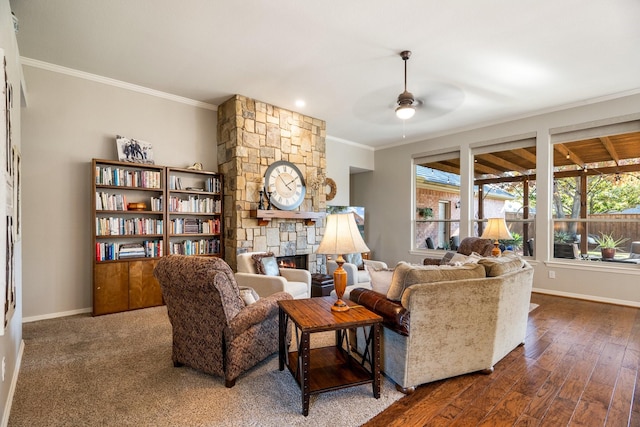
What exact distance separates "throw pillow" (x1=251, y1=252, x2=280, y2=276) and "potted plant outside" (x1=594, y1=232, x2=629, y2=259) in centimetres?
482

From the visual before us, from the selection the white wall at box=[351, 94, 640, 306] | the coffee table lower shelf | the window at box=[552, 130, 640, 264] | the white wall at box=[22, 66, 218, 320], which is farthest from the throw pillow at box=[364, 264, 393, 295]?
the window at box=[552, 130, 640, 264]

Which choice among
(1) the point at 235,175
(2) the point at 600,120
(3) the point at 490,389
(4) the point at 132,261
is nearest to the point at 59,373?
(4) the point at 132,261

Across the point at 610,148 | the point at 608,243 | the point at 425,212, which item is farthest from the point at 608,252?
the point at 425,212

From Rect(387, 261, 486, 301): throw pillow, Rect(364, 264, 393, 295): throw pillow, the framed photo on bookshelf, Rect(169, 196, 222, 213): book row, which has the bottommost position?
Rect(364, 264, 393, 295): throw pillow

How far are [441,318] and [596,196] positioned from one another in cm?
439

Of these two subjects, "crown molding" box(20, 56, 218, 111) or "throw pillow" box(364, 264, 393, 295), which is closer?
"throw pillow" box(364, 264, 393, 295)

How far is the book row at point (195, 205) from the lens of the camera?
444 cm

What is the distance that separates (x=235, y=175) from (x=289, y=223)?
1.22 meters

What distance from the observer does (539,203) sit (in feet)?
17.0

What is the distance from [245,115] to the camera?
4.69 meters

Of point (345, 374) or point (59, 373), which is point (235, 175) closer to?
point (59, 373)

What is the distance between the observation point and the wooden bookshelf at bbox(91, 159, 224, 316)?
12.8 feet

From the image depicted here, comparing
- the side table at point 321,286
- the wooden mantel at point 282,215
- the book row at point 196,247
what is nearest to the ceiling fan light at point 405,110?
the wooden mantel at point 282,215

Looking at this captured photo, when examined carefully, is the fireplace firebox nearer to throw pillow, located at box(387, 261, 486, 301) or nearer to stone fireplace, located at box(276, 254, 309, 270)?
stone fireplace, located at box(276, 254, 309, 270)
